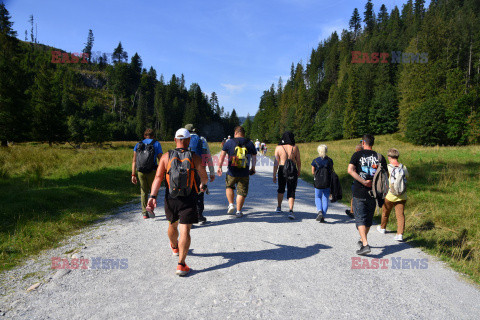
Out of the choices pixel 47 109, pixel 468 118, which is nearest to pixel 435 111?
pixel 468 118

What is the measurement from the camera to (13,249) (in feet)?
13.5

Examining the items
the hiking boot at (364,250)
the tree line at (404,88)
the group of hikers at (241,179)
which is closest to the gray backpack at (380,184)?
the group of hikers at (241,179)

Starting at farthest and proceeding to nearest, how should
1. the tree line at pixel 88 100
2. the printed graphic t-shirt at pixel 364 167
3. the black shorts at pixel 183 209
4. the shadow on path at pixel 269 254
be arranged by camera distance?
the tree line at pixel 88 100
the printed graphic t-shirt at pixel 364 167
the shadow on path at pixel 269 254
the black shorts at pixel 183 209

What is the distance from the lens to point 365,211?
443cm

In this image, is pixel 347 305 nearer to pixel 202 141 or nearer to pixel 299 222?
pixel 299 222

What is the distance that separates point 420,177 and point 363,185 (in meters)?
9.56

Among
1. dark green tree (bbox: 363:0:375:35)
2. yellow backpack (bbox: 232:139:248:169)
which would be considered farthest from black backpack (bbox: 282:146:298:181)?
dark green tree (bbox: 363:0:375:35)

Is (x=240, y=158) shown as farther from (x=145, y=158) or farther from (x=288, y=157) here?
(x=145, y=158)

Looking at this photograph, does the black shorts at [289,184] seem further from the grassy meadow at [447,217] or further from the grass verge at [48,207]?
the grass verge at [48,207]

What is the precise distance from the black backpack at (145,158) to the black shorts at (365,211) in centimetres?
466

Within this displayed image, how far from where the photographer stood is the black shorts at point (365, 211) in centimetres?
439

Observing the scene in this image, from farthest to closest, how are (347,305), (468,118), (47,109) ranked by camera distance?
(468,118) < (47,109) < (347,305)

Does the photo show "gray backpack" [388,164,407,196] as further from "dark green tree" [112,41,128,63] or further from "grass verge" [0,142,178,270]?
"dark green tree" [112,41,128,63]

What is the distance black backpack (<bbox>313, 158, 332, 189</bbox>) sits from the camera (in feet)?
19.3
